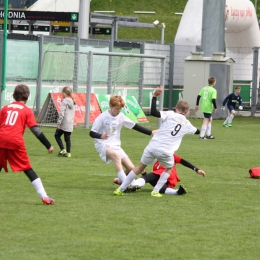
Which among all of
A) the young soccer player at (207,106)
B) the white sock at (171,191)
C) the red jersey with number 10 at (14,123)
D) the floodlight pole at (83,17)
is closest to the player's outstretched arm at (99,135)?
the white sock at (171,191)

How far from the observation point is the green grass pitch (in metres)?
7.76

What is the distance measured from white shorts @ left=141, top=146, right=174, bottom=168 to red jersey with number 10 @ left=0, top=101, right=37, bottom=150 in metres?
1.93

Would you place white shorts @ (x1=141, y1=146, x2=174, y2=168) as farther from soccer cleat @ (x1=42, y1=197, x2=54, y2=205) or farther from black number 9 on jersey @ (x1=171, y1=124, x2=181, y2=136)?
soccer cleat @ (x1=42, y1=197, x2=54, y2=205)

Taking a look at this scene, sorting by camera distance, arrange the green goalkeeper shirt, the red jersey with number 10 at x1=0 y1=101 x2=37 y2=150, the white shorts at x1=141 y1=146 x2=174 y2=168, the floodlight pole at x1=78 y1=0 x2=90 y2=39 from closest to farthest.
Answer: the red jersey with number 10 at x1=0 y1=101 x2=37 y2=150 → the white shorts at x1=141 y1=146 x2=174 y2=168 → the green goalkeeper shirt → the floodlight pole at x1=78 y1=0 x2=90 y2=39

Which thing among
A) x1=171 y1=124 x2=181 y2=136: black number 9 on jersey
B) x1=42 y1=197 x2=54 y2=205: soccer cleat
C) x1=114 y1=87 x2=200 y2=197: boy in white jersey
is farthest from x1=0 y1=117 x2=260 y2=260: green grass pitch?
x1=171 y1=124 x2=181 y2=136: black number 9 on jersey

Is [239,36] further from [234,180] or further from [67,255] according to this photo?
[67,255]

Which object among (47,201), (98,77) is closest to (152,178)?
(47,201)

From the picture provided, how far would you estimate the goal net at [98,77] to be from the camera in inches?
1018

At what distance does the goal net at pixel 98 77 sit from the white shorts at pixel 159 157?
13586mm

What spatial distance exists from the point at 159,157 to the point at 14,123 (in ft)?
7.40

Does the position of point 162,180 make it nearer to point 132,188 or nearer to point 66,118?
point 132,188

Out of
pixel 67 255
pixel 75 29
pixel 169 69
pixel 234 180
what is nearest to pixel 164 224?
pixel 67 255

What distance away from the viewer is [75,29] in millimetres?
43844

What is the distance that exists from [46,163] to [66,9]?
34724mm
